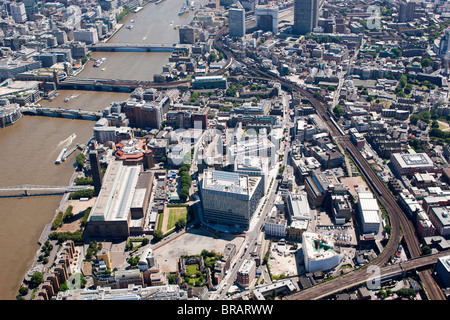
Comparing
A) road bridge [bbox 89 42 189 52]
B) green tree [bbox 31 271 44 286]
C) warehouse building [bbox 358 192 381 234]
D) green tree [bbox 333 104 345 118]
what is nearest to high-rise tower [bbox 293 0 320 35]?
road bridge [bbox 89 42 189 52]

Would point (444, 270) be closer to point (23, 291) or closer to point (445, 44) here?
point (23, 291)

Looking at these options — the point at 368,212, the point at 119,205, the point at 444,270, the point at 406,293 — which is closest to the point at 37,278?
the point at 119,205

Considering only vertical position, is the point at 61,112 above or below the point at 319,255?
above

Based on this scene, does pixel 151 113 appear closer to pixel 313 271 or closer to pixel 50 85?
pixel 50 85

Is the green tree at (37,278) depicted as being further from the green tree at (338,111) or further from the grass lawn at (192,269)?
the green tree at (338,111)

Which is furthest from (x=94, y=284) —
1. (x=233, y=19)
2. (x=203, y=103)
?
(x=233, y=19)

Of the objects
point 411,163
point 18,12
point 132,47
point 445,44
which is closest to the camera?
point 411,163
